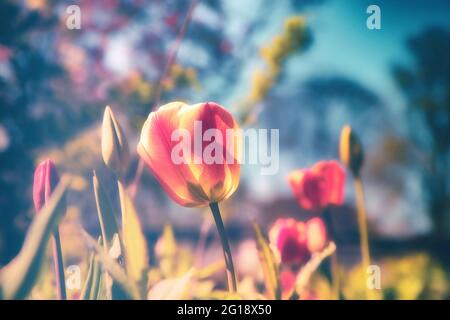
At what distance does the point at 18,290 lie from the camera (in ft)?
1.40

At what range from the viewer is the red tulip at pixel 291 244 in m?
0.58

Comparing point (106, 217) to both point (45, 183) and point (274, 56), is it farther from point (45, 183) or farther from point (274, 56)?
point (274, 56)

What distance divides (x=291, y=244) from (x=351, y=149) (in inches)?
5.6

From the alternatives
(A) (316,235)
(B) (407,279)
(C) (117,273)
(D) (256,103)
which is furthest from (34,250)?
(B) (407,279)

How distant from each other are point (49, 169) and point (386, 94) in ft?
1.85

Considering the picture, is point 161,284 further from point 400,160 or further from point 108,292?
point 400,160

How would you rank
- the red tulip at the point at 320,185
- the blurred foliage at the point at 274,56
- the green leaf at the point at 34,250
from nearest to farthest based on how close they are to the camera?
the green leaf at the point at 34,250 < the red tulip at the point at 320,185 < the blurred foliage at the point at 274,56

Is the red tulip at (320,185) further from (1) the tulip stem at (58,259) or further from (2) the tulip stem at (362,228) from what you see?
(1) the tulip stem at (58,259)

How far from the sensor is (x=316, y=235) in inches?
24.3

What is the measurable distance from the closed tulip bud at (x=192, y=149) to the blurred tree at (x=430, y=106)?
43cm

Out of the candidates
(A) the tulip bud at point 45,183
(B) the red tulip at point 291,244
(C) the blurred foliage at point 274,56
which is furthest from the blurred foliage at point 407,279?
(A) the tulip bud at point 45,183

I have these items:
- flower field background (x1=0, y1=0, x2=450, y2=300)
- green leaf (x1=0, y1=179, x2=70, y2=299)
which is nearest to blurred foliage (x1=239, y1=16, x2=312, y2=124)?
flower field background (x1=0, y1=0, x2=450, y2=300)

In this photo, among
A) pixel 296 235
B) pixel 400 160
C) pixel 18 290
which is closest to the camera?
pixel 18 290
